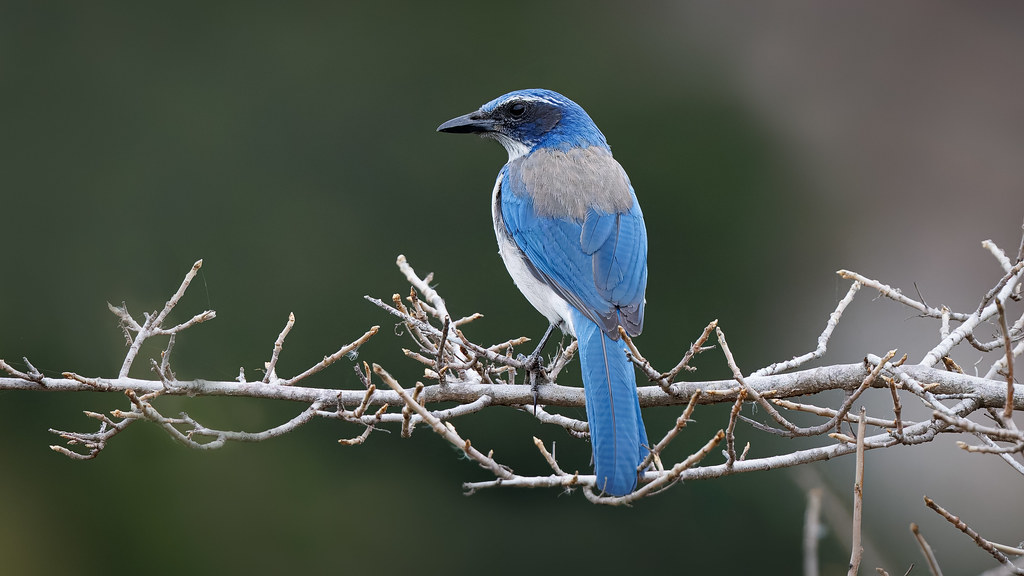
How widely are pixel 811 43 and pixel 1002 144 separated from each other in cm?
169

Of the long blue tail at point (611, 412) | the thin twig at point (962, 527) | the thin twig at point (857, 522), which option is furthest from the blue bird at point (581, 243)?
the thin twig at point (962, 527)

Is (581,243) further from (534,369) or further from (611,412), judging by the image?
(611,412)

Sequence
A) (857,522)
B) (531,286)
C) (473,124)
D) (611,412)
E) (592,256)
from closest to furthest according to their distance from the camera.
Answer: (857,522), (611,412), (592,256), (531,286), (473,124)

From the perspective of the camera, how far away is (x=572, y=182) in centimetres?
438

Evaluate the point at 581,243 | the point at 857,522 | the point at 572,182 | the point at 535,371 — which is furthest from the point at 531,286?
the point at 857,522

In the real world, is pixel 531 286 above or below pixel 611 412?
above

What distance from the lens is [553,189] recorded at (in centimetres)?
432

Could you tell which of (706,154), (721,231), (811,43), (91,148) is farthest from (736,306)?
(91,148)

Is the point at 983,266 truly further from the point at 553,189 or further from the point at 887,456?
the point at 553,189

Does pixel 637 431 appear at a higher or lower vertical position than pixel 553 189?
lower

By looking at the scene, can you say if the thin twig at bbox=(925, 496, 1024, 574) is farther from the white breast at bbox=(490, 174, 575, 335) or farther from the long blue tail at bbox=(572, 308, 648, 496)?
the white breast at bbox=(490, 174, 575, 335)

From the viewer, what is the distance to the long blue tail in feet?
9.94

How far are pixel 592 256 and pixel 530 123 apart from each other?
1.03 m

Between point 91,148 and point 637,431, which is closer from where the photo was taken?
point 637,431
